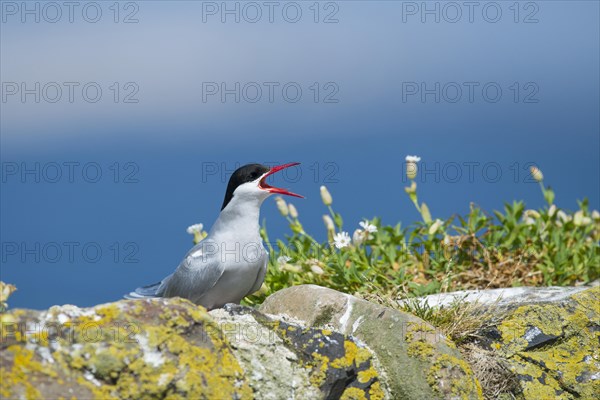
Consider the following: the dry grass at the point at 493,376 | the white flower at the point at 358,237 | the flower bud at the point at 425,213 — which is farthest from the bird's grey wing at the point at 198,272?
the flower bud at the point at 425,213

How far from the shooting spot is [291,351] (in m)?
4.06

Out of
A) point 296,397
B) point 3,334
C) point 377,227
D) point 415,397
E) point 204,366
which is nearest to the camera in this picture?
point 3,334

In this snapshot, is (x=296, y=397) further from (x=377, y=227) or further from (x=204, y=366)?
(x=377, y=227)

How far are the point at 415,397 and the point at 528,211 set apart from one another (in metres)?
4.43

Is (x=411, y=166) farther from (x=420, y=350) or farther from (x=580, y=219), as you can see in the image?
(x=420, y=350)

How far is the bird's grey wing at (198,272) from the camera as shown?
16.2 ft

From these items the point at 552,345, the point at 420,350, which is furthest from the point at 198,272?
the point at 552,345

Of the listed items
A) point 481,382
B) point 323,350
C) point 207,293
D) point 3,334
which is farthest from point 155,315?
point 481,382

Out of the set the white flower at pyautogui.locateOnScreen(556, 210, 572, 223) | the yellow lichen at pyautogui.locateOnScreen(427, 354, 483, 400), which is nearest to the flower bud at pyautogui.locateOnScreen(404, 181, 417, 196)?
the white flower at pyautogui.locateOnScreen(556, 210, 572, 223)

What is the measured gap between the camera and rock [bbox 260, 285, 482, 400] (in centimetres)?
438

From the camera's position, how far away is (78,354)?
10.7 feet

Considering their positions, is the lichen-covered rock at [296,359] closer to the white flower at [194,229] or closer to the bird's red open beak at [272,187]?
the bird's red open beak at [272,187]

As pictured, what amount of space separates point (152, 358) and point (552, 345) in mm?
3214

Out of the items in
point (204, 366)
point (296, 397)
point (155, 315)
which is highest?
point (155, 315)
